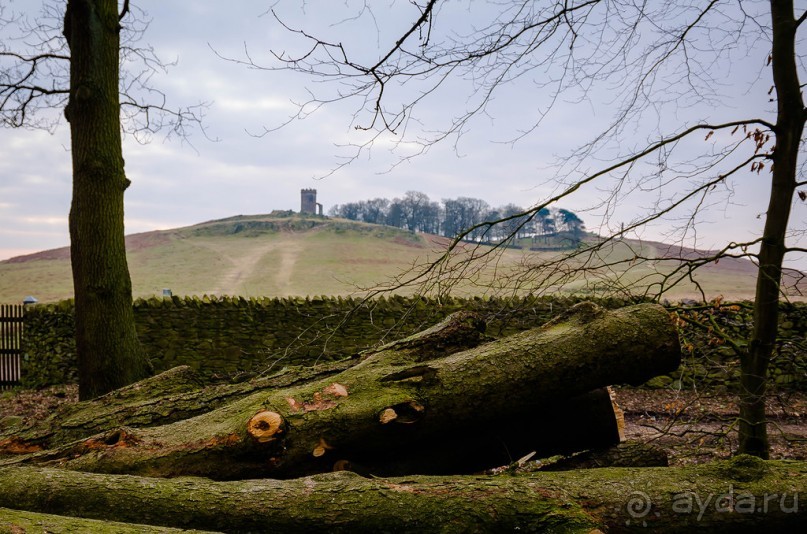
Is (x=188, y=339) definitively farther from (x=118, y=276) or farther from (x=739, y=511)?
(x=739, y=511)

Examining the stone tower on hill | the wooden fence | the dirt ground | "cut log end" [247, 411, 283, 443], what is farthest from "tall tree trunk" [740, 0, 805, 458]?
the stone tower on hill

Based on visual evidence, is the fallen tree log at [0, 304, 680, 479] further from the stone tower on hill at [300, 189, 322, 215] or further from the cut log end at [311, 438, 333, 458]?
the stone tower on hill at [300, 189, 322, 215]

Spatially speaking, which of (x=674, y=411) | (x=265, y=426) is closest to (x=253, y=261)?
(x=674, y=411)

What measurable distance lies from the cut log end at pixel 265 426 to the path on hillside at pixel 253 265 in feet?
86.7

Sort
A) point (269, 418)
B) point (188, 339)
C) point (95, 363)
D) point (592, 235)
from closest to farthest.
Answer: point (269, 418) < point (592, 235) < point (95, 363) < point (188, 339)

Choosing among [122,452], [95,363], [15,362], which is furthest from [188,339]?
[122,452]

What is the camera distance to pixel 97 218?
20.0 ft

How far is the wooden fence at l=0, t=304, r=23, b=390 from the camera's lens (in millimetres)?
11539

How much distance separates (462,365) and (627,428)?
567 centimetres

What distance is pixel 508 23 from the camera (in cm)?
399

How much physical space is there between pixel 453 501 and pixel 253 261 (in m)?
48.0

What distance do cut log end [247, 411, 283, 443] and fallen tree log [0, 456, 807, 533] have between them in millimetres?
380

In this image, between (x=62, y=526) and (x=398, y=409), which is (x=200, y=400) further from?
(x=398, y=409)

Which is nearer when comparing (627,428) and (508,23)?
(508,23)
